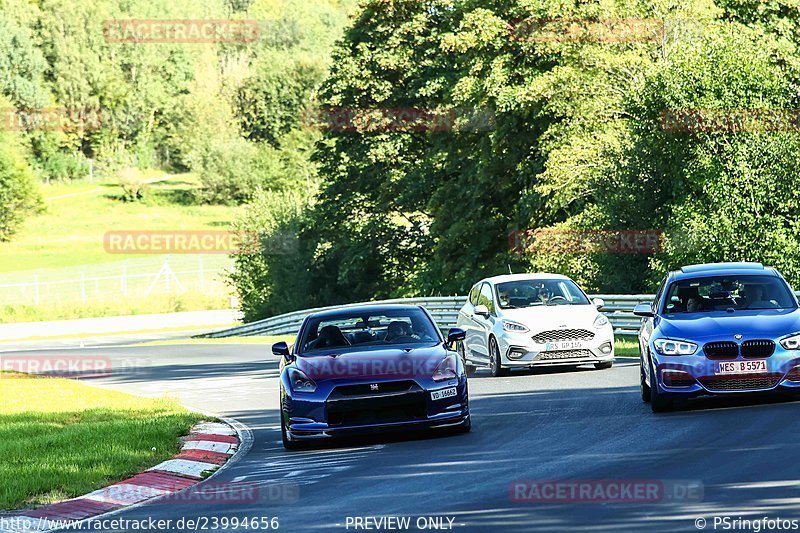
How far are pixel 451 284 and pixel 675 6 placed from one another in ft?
44.2

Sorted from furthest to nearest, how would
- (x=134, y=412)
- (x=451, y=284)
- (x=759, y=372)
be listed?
1. (x=451, y=284)
2. (x=134, y=412)
3. (x=759, y=372)

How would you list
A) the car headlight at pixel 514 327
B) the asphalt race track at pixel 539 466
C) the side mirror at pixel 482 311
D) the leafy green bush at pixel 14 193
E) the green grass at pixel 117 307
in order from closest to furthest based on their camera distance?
1. the asphalt race track at pixel 539 466
2. the car headlight at pixel 514 327
3. the side mirror at pixel 482 311
4. the green grass at pixel 117 307
5. the leafy green bush at pixel 14 193

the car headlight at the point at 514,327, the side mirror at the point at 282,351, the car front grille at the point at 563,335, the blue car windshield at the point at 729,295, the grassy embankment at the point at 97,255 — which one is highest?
the blue car windshield at the point at 729,295

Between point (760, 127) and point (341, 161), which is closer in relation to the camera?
point (760, 127)

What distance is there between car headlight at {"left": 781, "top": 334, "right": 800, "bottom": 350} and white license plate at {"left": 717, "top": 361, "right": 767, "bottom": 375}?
0.99 feet

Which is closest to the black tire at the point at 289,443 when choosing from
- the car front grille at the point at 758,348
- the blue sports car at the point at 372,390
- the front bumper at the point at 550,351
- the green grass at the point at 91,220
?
the blue sports car at the point at 372,390

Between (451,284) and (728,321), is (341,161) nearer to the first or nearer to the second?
(451,284)

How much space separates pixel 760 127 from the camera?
3167 centimetres

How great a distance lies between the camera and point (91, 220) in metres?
108

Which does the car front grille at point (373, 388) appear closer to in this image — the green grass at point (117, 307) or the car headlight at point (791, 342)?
the car headlight at point (791, 342)

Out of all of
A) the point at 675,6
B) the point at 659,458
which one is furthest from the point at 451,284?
the point at 659,458

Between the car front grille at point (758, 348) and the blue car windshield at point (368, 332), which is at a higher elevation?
the blue car windshield at point (368, 332)

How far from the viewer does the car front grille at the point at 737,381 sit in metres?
13.7

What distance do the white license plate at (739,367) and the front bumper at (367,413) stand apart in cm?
292
